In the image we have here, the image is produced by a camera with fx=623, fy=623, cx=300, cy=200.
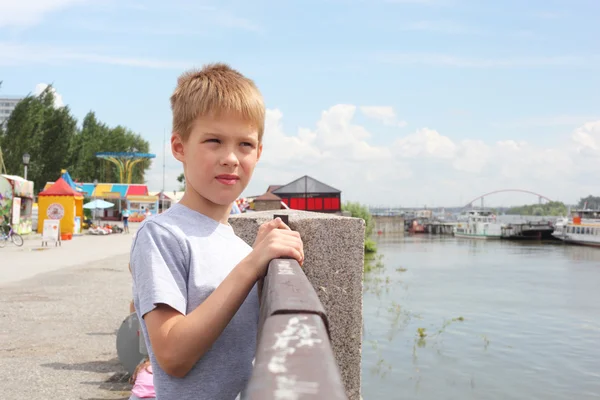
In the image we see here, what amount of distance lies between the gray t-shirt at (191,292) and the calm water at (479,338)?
823 cm

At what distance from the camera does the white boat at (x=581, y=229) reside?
6203 cm

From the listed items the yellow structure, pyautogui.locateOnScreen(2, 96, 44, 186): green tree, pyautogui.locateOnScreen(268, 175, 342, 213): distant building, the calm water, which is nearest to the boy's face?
the calm water

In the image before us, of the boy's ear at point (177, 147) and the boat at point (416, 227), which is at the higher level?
the boy's ear at point (177, 147)

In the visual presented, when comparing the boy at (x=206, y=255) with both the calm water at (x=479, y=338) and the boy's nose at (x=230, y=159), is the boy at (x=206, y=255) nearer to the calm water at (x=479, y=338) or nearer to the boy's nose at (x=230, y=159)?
the boy's nose at (x=230, y=159)

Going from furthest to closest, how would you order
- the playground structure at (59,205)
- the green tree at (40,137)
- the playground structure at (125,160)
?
the playground structure at (125,160) → the green tree at (40,137) → the playground structure at (59,205)

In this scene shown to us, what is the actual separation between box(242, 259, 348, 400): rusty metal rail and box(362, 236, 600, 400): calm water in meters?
8.75

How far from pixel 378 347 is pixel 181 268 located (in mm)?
11492

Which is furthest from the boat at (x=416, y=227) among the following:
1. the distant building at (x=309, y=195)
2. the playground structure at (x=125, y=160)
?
the distant building at (x=309, y=195)

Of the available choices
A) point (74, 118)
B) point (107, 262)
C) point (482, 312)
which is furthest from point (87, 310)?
point (74, 118)

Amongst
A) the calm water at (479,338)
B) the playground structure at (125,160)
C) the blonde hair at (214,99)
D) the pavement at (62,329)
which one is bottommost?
the calm water at (479,338)

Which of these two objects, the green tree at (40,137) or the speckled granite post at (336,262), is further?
the green tree at (40,137)

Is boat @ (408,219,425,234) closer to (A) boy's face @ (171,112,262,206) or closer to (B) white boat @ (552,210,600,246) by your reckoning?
(B) white boat @ (552,210,600,246)

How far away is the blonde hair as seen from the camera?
1592mm

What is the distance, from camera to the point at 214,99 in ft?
5.20
